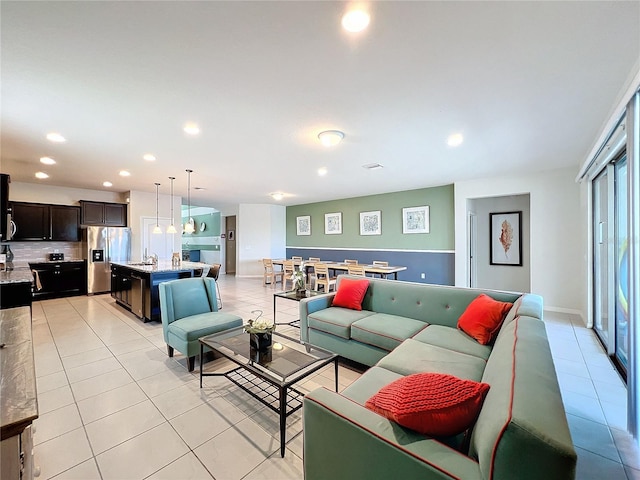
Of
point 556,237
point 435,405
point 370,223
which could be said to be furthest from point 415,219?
point 435,405

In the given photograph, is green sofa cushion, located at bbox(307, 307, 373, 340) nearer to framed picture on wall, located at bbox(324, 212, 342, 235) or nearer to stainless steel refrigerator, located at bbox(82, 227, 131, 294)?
framed picture on wall, located at bbox(324, 212, 342, 235)

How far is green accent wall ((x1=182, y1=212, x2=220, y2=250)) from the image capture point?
11203mm

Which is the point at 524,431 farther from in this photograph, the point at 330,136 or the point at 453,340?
the point at 330,136

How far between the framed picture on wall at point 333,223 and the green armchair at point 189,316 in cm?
555

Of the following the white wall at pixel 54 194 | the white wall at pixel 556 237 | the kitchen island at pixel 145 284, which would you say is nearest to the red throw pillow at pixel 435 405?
the kitchen island at pixel 145 284

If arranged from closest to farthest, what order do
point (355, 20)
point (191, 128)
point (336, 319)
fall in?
point (355, 20)
point (336, 319)
point (191, 128)

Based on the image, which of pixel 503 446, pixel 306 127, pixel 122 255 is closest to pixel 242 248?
pixel 122 255

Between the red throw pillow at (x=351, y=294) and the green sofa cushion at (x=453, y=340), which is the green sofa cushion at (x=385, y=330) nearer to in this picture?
the green sofa cushion at (x=453, y=340)

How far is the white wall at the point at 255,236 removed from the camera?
919 centimetres

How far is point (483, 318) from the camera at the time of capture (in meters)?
2.36

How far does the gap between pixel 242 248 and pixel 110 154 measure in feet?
17.8

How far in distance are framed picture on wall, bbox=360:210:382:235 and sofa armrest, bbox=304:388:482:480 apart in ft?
21.6

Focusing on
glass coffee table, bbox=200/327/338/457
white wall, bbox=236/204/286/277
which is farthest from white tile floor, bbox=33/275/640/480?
white wall, bbox=236/204/286/277

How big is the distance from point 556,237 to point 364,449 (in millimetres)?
5580
